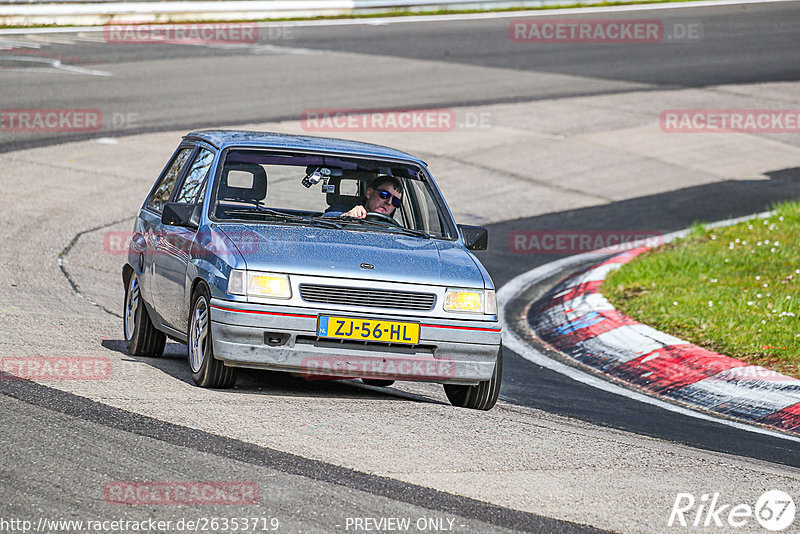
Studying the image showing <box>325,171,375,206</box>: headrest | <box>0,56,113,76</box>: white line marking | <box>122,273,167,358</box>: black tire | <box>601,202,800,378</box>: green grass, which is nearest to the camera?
<box>325,171,375,206</box>: headrest

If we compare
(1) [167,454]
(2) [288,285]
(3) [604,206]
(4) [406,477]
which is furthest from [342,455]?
(3) [604,206]

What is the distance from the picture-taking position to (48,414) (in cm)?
584

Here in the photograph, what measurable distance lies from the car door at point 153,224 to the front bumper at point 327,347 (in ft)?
4.98

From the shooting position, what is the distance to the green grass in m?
9.37

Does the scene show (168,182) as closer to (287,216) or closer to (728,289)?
(287,216)

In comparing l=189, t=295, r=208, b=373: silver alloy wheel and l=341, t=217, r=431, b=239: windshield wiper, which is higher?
l=341, t=217, r=431, b=239: windshield wiper

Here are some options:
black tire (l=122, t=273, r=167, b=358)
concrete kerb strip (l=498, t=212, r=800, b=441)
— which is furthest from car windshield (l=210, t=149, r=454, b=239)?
concrete kerb strip (l=498, t=212, r=800, b=441)

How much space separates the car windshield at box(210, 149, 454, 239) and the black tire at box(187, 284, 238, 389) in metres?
0.73

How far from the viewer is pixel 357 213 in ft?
25.7

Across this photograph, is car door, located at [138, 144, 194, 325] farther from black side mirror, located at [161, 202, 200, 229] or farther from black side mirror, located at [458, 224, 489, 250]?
black side mirror, located at [458, 224, 489, 250]

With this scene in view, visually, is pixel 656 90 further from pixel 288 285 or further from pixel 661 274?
pixel 288 285

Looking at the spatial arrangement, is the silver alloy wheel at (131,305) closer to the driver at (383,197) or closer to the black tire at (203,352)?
the black tire at (203,352)

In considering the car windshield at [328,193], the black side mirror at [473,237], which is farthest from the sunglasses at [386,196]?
the black side mirror at [473,237]

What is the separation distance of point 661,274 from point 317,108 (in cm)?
991
